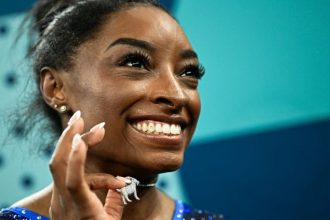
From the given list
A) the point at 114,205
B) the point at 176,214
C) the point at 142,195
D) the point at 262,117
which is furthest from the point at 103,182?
the point at 262,117

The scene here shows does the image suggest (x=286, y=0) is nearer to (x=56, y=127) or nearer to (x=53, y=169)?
(x=56, y=127)

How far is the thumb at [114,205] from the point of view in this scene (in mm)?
948

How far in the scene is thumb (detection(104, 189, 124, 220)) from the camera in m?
0.95

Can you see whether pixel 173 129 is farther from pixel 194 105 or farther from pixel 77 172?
pixel 77 172

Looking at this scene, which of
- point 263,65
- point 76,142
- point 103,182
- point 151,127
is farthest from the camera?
point 263,65

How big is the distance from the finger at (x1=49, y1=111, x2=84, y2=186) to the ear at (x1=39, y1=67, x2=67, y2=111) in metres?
0.36

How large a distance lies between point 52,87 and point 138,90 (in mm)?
222

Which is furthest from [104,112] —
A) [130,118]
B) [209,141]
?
[209,141]

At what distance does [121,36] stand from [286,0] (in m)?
0.78

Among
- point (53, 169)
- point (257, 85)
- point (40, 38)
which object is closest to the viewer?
point (53, 169)

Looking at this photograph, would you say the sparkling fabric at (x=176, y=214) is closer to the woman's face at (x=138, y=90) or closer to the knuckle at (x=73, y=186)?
the woman's face at (x=138, y=90)

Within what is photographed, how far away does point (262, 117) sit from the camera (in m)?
1.73

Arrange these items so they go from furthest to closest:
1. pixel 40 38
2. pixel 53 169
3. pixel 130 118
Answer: pixel 40 38
pixel 130 118
pixel 53 169

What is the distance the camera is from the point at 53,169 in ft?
2.75
